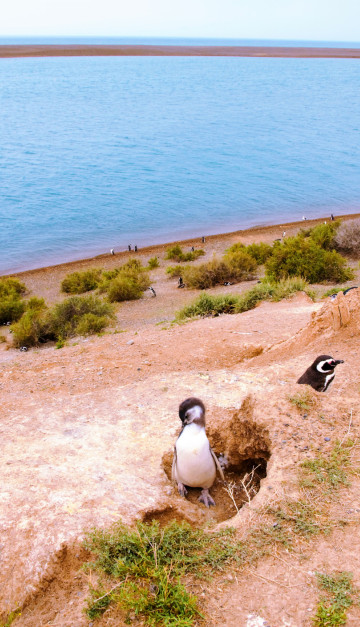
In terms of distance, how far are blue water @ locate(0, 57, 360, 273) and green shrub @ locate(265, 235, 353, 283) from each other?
1265cm

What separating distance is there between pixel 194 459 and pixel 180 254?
2098 centimetres

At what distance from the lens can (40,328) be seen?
600 inches

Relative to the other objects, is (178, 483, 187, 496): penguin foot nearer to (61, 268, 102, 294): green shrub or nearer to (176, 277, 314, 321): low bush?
(176, 277, 314, 321): low bush

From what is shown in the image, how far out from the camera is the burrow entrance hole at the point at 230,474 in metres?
4.74

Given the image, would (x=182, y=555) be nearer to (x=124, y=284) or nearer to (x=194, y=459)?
(x=194, y=459)

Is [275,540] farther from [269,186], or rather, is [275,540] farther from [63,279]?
[269,186]

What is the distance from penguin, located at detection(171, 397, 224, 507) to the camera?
196 inches

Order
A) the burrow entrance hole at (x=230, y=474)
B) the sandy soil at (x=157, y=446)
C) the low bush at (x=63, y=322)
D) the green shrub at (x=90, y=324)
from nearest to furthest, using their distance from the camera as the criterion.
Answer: the sandy soil at (x=157, y=446) → the burrow entrance hole at (x=230, y=474) → the green shrub at (x=90, y=324) → the low bush at (x=63, y=322)

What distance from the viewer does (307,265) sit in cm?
1795

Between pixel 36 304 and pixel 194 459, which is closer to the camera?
pixel 194 459

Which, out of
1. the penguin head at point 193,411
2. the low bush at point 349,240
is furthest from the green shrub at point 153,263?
the penguin head at point 193,411

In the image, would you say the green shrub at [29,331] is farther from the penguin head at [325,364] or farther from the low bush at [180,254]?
the low bush at [180,254]

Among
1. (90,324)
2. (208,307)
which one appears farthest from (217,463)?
(90,324)

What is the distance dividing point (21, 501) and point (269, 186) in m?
39.0
